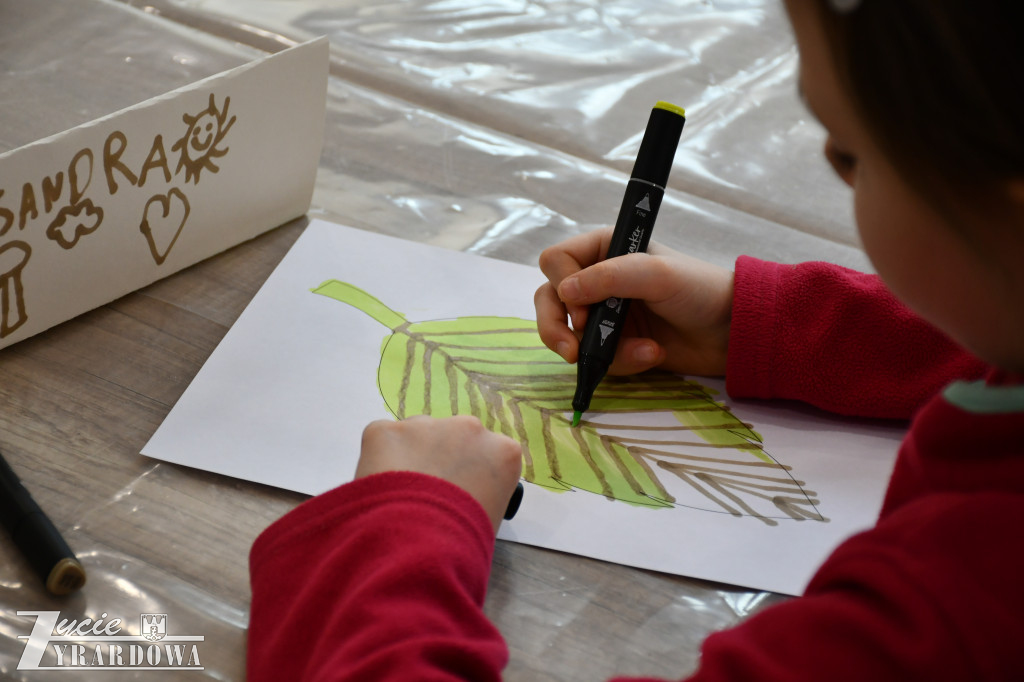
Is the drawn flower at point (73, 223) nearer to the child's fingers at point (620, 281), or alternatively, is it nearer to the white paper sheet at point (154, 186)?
the white paper sheet at point (154, 186)

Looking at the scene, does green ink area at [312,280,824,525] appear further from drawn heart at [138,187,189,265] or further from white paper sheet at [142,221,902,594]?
drawn heart at [138,187,189,265]

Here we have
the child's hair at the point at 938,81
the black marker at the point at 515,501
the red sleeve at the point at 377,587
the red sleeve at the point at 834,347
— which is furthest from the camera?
the red sleeve at the point at 834,347

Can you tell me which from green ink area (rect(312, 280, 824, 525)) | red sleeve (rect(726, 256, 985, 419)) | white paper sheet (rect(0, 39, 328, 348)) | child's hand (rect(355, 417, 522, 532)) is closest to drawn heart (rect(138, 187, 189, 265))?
white paper sheet (rect(0, 39, 328, 348))

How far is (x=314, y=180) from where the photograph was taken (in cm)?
70

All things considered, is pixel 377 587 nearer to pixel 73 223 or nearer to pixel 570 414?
pixel 570 414

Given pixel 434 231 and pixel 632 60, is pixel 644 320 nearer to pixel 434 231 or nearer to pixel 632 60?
pixel 434 231

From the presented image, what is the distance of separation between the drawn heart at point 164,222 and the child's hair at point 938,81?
45cm

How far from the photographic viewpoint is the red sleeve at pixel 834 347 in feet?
1.92

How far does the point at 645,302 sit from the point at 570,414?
0.39 ft

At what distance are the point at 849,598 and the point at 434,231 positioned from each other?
18.8 inches

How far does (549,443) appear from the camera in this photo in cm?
55

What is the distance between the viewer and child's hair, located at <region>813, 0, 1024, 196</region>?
9.9 inches

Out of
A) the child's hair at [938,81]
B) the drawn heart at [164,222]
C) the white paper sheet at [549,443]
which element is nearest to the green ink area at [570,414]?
the white paper sheet at [549,443]

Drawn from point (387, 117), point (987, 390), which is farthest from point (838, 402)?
point (387, 117)
